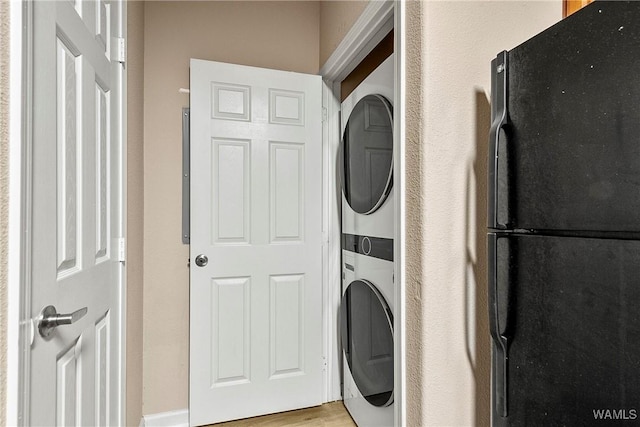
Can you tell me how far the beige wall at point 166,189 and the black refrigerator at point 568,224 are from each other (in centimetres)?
166

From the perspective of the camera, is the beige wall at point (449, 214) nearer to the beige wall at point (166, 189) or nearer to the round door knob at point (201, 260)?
the round door knob at point (201, 260)

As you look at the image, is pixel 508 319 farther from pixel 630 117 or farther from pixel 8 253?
pixel 8 253

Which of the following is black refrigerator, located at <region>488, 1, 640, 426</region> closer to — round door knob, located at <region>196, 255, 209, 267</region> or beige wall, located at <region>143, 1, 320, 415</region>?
round door knob, located at <region>196, 255, 209, 267</region>

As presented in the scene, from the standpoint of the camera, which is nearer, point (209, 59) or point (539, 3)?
point (539, 3)

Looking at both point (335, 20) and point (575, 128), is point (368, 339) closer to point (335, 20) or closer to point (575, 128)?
point (575, 128)

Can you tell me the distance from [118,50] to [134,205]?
2.17 ft

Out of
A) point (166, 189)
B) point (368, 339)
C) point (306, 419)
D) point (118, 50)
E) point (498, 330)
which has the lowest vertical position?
point (306, 419)

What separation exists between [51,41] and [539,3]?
1.55 metres

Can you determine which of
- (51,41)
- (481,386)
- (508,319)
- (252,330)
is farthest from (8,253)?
(252,330)

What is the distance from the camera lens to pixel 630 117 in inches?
27.3

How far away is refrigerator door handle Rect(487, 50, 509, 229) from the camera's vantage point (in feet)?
3.15

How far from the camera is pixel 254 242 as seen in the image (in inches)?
82.8

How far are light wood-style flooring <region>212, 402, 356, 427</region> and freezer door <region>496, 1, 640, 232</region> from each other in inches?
64.1

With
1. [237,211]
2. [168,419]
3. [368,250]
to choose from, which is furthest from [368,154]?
[168,419]
